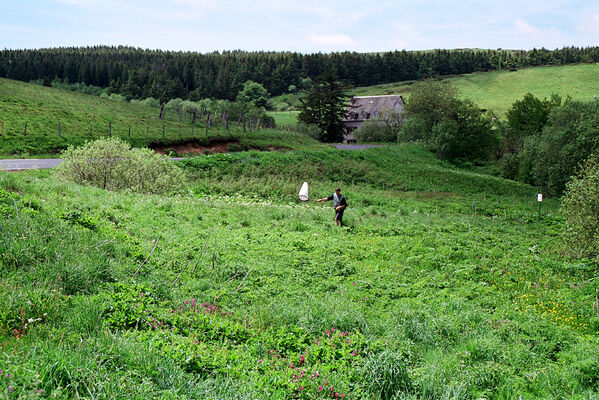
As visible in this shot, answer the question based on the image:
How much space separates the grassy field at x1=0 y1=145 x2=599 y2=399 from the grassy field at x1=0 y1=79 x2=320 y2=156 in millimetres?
25931

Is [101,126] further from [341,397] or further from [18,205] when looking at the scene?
[341,397]

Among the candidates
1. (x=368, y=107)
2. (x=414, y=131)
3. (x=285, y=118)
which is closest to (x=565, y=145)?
(x=414, y=131)

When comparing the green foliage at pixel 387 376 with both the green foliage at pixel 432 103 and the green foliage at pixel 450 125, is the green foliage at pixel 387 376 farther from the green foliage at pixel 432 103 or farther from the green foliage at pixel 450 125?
the green foliage at pixel 432 103

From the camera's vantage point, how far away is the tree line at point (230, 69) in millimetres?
129750

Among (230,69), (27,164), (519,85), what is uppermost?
(230,69)

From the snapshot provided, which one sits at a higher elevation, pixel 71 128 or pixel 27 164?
pixel 71 128

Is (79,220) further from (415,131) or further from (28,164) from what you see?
(415,131)

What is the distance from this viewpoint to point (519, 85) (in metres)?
124

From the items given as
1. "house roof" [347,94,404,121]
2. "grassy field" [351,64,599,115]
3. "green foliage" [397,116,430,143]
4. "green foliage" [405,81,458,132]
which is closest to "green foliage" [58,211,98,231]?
"green foliage" [397,116,430,143]

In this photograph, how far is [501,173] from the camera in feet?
210

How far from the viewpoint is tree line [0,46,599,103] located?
426 ft

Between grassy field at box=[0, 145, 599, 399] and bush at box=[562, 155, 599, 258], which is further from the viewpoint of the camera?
bush at box=[562, 155, 599, 258]

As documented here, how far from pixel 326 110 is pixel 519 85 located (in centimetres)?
7063

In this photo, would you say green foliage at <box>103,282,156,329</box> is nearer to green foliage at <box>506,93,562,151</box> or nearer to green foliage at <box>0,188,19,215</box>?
green foliage at <box>0,188,19,215</box>
